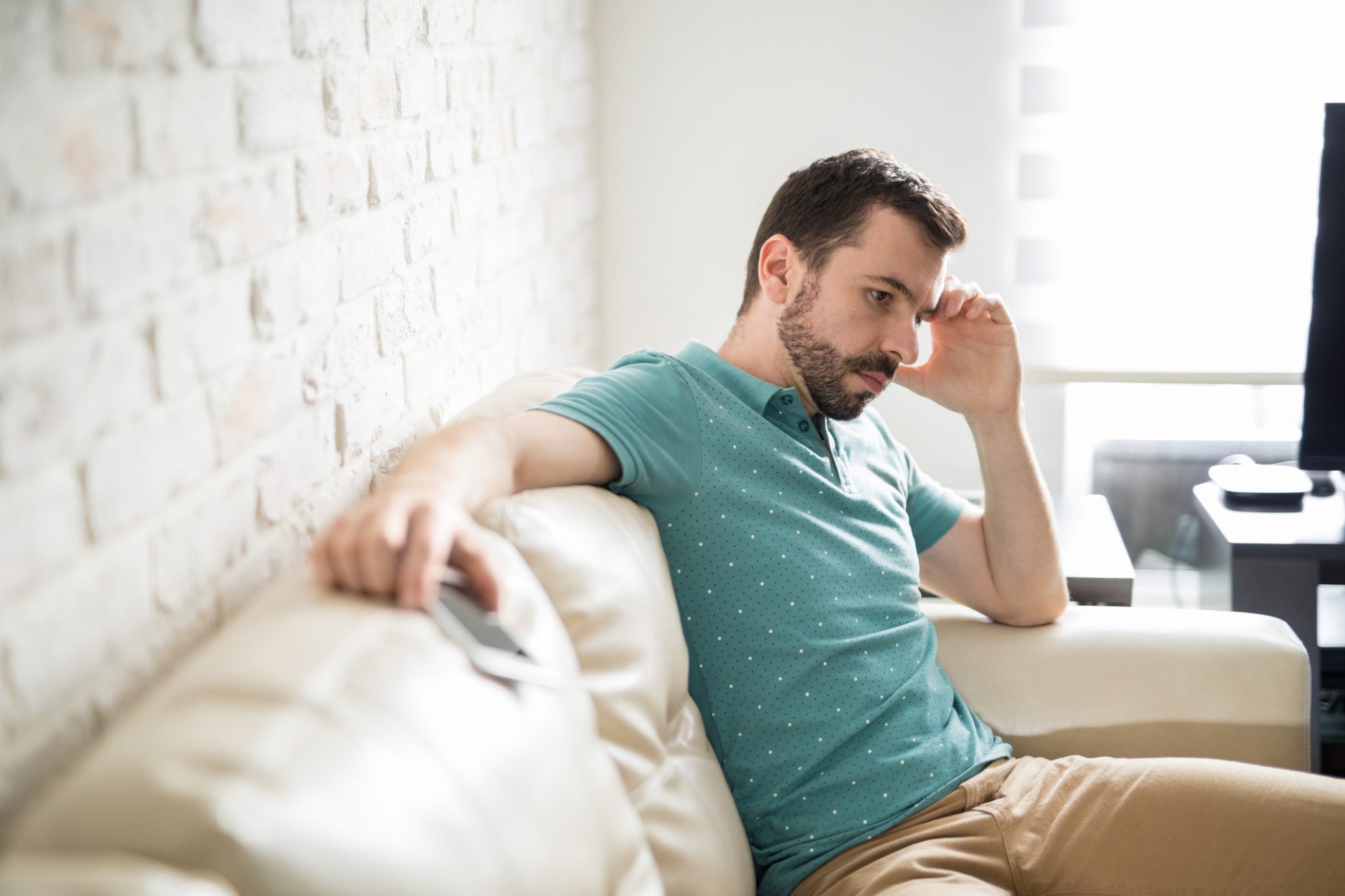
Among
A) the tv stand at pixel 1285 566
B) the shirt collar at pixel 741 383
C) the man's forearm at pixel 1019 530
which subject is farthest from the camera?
the tv stand at pixel 1285 566

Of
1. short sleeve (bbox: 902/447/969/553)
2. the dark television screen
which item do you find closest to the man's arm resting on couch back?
short sleeve (bbox: 902/447/969/553)

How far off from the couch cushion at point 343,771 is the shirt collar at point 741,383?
24.6 inches

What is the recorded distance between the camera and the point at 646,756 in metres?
1.15

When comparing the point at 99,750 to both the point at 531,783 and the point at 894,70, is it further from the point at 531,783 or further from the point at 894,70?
the point at 894,70

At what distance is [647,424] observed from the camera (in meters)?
1.34

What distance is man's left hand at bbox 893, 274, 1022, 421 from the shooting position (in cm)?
171

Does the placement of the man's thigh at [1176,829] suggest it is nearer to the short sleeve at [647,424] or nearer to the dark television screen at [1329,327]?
the short sleeve at [647,424]

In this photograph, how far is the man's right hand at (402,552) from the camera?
2.77 feet

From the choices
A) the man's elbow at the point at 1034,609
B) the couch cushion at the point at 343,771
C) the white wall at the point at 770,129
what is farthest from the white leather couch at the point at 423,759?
the white wall at the point at 770,129

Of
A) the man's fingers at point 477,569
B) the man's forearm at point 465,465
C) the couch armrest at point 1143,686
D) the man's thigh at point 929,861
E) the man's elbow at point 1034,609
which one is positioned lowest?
the man's thigh at point 929,861

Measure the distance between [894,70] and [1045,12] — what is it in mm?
328

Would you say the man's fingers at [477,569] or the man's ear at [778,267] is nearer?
the man's fingers at [477,569]

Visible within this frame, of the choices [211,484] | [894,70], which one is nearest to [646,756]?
[211,484]

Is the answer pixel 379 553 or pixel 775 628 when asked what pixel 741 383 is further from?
pixel 379 553
